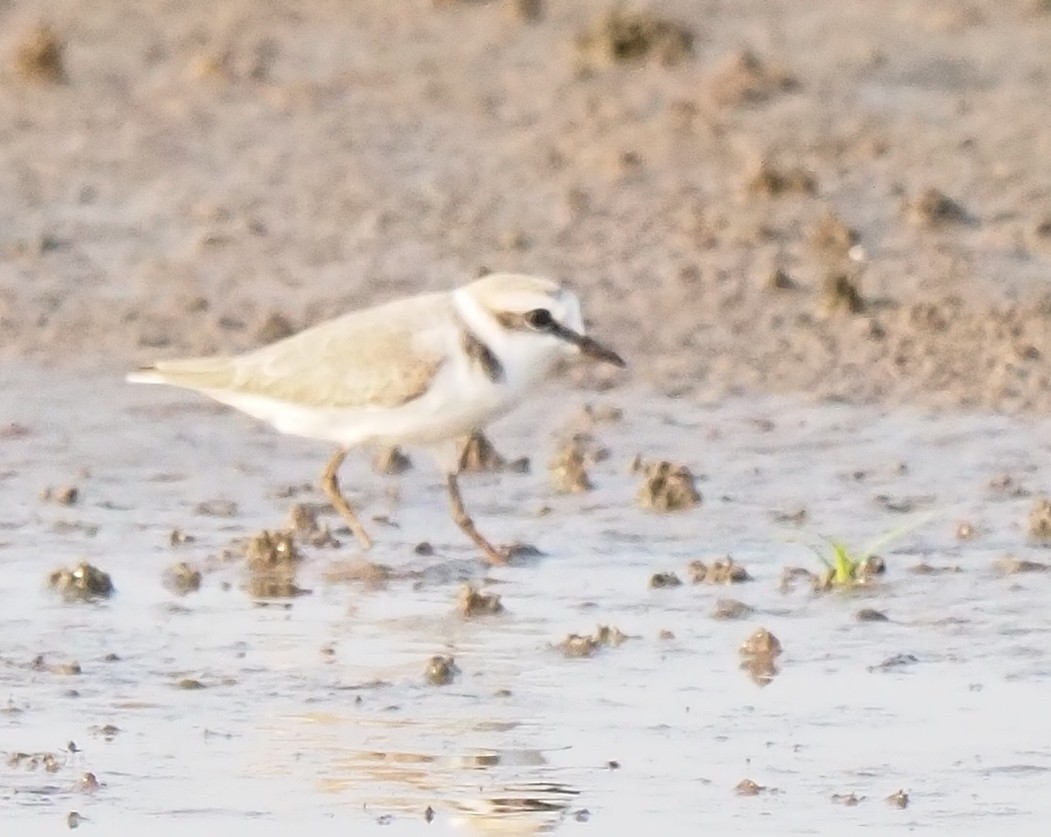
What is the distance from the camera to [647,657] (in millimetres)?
7906

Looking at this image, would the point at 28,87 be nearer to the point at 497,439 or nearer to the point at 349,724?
the point at 497,439

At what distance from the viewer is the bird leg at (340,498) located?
9.13 m

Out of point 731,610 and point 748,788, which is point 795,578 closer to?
point 731,610

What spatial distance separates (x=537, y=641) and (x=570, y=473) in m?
1.68

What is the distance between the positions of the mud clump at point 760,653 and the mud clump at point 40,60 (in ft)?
23.4

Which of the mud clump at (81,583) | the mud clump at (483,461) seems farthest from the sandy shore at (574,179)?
the mud clump at (81,583)

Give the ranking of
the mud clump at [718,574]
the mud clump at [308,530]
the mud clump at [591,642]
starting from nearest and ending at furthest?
the mud clump at [591,642]
the mud clump at [718,574]
the mud clump at [308,530]

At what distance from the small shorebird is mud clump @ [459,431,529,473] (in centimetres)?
52

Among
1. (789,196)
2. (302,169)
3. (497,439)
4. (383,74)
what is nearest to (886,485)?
(497,439)

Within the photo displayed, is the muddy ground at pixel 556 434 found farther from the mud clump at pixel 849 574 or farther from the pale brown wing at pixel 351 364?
the pale brown wing at pixel 351 364

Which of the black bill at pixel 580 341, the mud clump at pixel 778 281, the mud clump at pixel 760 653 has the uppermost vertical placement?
the mud clump at pixel 778 281

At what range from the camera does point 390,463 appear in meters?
10.2

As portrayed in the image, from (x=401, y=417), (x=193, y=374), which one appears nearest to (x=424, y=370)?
(x=401, y=417)

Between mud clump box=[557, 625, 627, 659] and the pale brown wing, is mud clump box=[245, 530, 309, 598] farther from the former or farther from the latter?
mud clump box=[557, 625, 627, 659]
